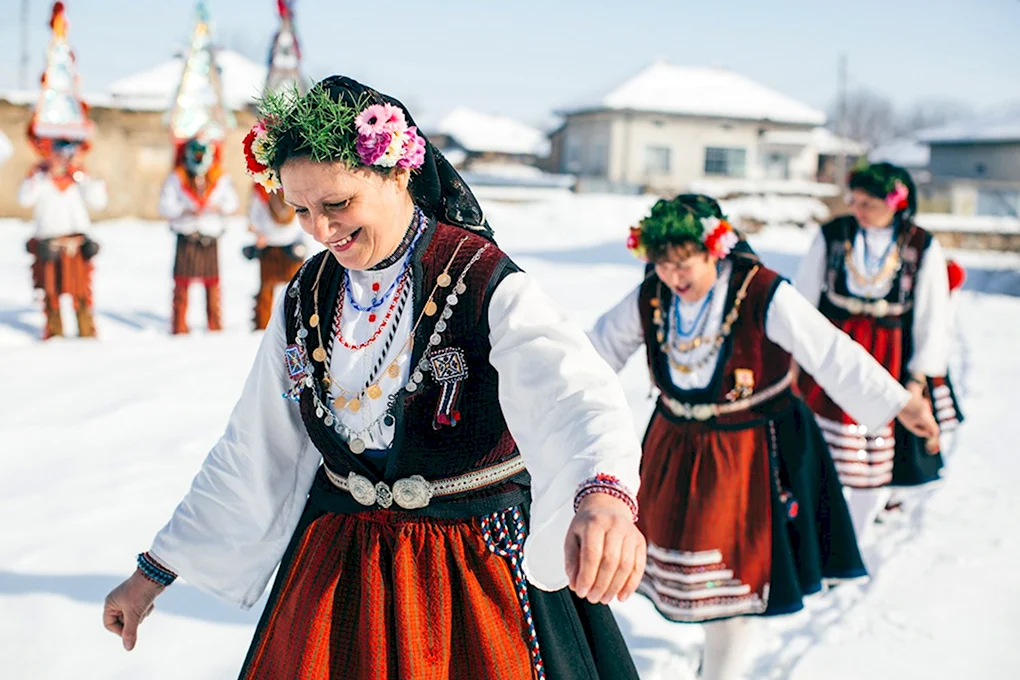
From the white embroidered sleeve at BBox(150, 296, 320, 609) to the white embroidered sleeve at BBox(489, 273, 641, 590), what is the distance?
60 cm

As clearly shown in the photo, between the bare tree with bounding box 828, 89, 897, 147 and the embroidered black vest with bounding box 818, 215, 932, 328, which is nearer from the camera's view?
the embroidered black vest with bounding box 818, 215, 932, 328

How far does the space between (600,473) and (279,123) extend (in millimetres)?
1012

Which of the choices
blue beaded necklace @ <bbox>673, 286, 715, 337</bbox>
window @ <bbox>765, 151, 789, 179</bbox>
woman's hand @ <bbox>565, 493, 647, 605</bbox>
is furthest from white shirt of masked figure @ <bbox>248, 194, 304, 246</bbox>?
window @ <bbox>765, 151, 789, 179</bbox>

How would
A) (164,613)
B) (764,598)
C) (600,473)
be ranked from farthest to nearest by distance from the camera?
(164,613), (764,598), (600,473)

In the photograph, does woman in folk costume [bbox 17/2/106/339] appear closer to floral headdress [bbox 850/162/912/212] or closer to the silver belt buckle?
floral headdress [bbox 850/162/912/212]

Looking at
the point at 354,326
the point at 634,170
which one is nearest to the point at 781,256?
the point at 634,170

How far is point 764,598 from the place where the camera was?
10.6 ft

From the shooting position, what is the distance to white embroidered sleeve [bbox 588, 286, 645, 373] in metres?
3.56

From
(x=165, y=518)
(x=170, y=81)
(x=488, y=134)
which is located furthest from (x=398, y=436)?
(x=488, y=134)

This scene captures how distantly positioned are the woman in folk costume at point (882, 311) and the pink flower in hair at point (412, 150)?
316 centimetres

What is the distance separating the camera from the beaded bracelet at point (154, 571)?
2.17 meters

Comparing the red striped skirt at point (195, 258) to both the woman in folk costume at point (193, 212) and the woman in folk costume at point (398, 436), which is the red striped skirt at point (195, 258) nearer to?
the woman in folk costume at point (193, 212)

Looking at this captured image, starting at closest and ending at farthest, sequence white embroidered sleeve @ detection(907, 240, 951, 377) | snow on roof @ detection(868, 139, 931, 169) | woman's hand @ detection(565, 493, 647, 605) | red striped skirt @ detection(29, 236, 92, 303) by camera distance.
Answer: woman's hand @ detection(565, 493, 647, 605)
white embroidered sleeve @ detection(907, 240, 951, 377)
red striped skirt @ detection(29, 236, 92, 303)
snow on roof @ detection(868, 139, 931, 169)

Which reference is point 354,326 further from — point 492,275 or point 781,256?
point 781,256
